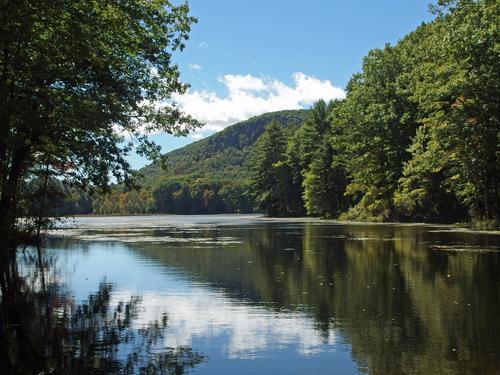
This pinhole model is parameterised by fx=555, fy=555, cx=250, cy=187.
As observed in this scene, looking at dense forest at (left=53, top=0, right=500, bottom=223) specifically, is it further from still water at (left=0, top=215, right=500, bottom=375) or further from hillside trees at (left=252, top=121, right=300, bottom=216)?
still water at (left=0, top=215, right=500, bottom=375)

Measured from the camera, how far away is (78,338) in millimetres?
8742

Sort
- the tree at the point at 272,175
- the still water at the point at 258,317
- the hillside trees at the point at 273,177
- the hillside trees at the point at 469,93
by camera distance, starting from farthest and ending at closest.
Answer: the tree at the point at 272,175, the hillside trees at the point at 273,177, the hillside trees at the point at 469,93, the still water at the point at 258,317

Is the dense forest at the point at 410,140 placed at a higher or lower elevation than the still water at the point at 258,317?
higher

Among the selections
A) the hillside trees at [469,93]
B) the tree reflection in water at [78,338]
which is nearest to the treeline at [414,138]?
the hillside trees at [469,93]

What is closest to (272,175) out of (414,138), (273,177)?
(273,177)

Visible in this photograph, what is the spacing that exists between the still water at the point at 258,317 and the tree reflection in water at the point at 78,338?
27 millimetres

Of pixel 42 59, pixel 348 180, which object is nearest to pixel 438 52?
pixel 42 59

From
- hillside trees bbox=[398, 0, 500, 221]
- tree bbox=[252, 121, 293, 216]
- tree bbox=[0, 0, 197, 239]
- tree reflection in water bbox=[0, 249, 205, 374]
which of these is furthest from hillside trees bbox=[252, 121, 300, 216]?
tree reflection in water bbox=[0, 249, 205, 374]

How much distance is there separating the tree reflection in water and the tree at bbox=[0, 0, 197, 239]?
4.00 meters

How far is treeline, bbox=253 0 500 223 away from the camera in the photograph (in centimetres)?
3512

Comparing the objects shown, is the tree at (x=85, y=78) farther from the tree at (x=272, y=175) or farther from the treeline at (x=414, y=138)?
the tree at (x=272, y=175)

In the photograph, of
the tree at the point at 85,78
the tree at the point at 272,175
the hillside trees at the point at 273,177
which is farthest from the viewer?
the tree at the point at 272,175

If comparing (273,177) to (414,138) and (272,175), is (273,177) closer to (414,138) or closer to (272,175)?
(272,175)

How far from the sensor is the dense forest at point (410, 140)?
35125 mm
